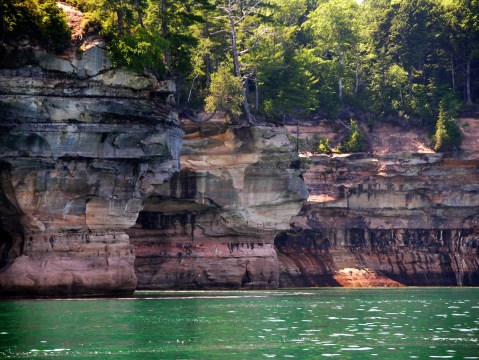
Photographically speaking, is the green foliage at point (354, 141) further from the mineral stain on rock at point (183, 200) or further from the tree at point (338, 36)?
the tree at point (338, 36)

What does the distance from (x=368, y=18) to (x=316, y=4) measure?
33.5ft

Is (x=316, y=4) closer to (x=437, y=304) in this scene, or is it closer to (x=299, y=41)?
(x=299, y=41)

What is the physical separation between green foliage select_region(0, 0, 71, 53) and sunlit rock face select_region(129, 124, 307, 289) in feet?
49.4

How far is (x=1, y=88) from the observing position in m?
53.2

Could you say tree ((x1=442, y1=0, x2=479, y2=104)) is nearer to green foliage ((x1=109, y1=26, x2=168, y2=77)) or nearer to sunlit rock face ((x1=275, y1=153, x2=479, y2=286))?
sunlit rock face ((x1=275, y1=153, x2=479, y2=286))

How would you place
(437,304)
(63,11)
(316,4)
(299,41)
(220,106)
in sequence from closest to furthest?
(437,304) < (63,11) < (220,106) < (299,41) < (316,4)

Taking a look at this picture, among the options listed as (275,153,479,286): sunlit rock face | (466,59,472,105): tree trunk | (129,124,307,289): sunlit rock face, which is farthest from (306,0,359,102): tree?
(129,124,307,289): sunlit rock face

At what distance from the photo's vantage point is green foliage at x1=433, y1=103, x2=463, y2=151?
83625mm

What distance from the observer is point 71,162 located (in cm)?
5612

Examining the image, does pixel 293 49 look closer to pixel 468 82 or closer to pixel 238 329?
pixel 468 82

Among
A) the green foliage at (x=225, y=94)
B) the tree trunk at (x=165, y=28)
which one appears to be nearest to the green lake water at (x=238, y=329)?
the tree trunk at (x=165, y=28)

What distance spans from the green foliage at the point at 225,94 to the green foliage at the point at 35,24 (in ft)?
47.9

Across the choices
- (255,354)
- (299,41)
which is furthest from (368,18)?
(255,354)

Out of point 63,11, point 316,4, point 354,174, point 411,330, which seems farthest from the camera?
point 316,4
